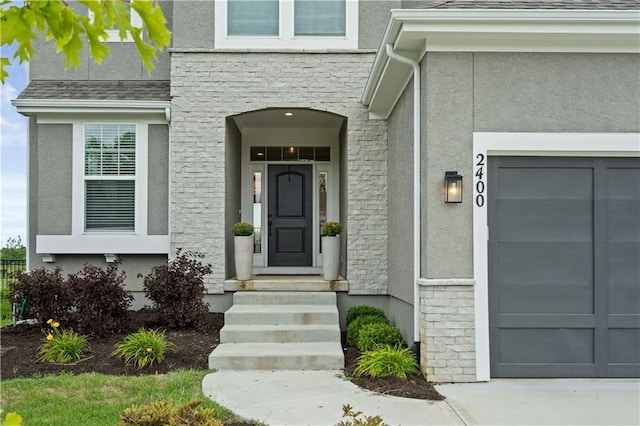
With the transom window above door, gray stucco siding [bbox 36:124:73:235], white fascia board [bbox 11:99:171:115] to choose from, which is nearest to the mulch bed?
gray stucco siding [bbox 36:124:73:235]

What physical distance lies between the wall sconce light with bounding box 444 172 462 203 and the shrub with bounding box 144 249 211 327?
156 inches

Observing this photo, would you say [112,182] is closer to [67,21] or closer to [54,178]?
[54,178]

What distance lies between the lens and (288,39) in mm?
8883

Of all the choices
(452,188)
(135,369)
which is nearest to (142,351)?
(135,369)

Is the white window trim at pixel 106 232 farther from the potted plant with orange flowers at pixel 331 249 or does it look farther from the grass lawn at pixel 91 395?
the grass lawn at pixel 91 395

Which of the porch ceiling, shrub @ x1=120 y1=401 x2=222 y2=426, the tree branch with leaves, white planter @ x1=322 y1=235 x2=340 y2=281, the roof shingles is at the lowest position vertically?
shrub @ x1=120 y1=401 x2=222 y2=426

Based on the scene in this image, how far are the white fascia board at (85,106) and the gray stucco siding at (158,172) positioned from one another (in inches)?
15.9

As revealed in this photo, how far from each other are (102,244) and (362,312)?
14.3ft

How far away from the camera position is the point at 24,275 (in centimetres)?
764

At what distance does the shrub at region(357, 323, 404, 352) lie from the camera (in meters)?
6.69

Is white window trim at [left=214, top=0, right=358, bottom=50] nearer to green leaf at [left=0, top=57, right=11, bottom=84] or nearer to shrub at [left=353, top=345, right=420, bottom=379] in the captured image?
shrub at [left=353, top=345, right=420, bottom=379]

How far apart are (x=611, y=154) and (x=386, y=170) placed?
11.7ft

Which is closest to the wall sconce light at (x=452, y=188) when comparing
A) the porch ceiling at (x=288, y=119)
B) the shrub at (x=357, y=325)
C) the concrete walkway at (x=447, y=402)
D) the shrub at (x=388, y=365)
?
the shrub at (x=388, y=365)

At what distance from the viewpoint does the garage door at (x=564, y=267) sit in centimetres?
579
